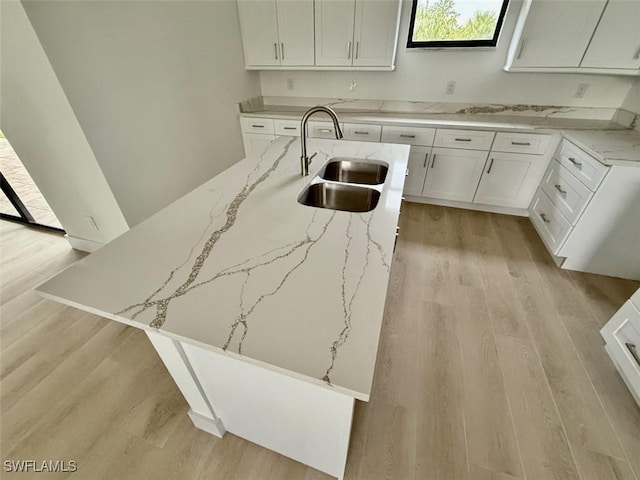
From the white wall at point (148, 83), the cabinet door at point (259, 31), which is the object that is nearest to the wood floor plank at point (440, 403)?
the white wall at point (148, 83)

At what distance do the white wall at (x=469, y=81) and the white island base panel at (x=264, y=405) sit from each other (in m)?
3.01

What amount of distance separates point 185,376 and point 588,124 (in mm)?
3486

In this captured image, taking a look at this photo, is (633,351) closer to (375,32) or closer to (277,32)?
(375,32)

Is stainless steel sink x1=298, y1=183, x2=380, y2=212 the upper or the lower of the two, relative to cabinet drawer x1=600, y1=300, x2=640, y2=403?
upper

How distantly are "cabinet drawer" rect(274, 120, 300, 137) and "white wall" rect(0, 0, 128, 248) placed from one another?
171 centimetres

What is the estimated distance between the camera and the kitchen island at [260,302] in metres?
0.60

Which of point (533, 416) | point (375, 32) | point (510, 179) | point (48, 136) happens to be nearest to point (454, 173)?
point (510, 179)

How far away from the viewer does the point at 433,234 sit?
2459 millimetres

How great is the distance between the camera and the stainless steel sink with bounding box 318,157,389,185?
1.56 m

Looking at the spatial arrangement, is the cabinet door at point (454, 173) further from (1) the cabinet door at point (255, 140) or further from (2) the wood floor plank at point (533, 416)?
(1) the cabinet door at point (255, 140)

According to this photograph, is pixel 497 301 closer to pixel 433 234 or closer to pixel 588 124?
pixel 433 234

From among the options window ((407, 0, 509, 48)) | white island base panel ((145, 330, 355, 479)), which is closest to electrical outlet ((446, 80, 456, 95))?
window ((407, 0, 509, 48))

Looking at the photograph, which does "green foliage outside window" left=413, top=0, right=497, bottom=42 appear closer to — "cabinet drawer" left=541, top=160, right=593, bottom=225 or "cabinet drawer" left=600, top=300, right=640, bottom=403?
"cabinet drawer" left=541, top=160, right=593, bottom=225

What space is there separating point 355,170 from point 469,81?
6.41 feet
